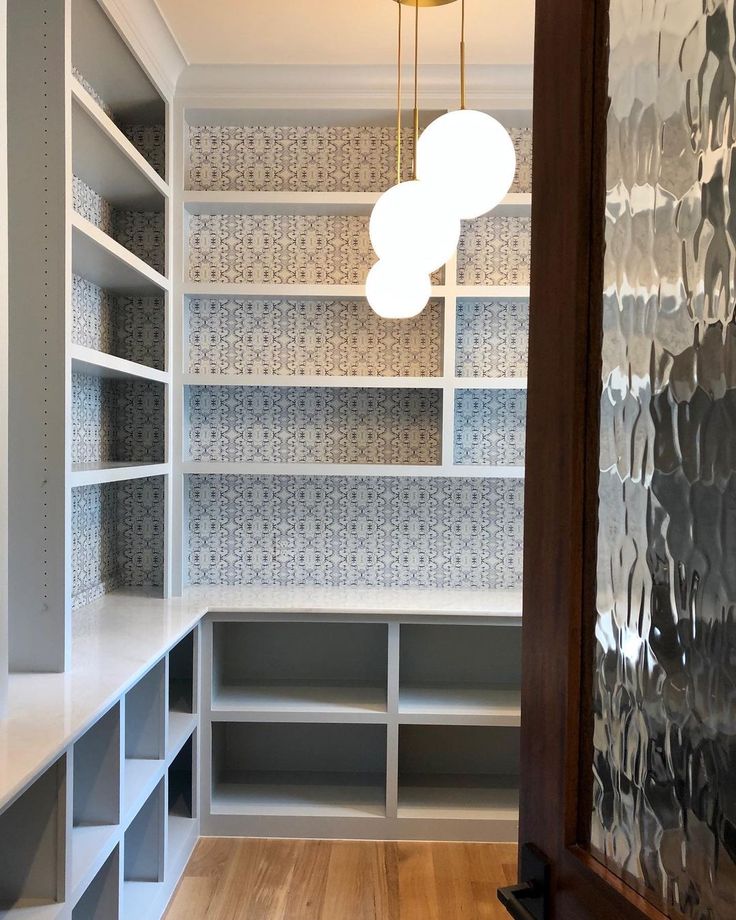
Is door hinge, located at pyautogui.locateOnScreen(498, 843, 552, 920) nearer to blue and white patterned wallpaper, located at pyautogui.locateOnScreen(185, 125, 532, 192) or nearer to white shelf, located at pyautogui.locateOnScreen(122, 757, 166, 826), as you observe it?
white shelf, located at pyautogui.locateOnScreen(122, 757, 166, 826)

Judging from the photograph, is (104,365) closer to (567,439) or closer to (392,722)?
(392,722)

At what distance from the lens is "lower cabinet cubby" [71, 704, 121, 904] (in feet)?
6.38

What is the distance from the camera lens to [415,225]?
69.6 inches

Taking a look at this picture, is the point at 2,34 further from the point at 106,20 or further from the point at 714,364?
the point at 714,364

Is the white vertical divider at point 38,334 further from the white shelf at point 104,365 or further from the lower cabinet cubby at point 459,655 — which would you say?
the lower cabinet cubby at point 459,655

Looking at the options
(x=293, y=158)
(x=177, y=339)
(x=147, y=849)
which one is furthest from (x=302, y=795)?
(x=293, y=158)

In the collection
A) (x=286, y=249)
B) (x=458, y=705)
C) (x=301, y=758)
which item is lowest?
(x=301, y=758)

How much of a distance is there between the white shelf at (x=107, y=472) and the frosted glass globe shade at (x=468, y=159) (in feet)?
4.00

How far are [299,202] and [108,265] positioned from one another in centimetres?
82

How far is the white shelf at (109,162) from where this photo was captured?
2209 millimetres

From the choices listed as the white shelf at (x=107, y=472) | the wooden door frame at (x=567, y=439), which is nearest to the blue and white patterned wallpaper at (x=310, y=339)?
the white shelf at (x=107, y=472)

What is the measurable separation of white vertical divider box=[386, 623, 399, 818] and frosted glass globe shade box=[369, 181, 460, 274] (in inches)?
59.3

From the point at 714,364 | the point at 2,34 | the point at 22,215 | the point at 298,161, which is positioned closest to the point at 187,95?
the point at 298,161

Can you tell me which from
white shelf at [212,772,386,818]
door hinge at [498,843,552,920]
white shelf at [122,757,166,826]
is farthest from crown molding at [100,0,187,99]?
white shelf at [212,772,386,818]
